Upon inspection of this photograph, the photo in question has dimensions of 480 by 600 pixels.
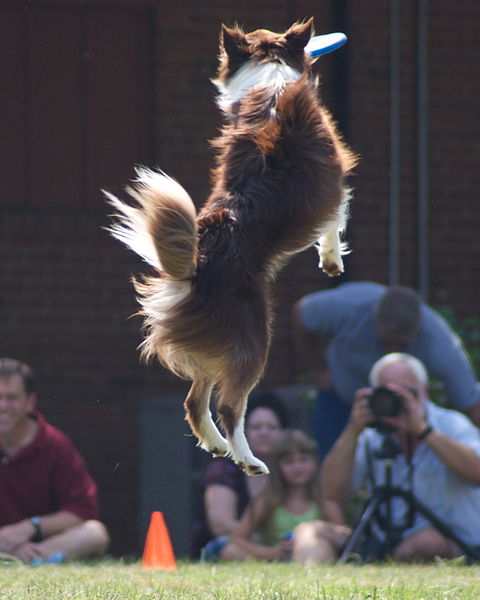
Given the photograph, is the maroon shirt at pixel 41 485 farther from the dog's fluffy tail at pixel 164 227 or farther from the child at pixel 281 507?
the dog's fluffy tail at pixel 164 227

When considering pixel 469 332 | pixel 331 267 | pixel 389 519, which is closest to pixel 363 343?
pixel 389 519

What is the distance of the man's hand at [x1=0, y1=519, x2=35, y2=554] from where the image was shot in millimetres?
6301

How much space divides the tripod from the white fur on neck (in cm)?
239

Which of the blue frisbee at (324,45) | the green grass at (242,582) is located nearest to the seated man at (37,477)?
the green grass at (242,582)

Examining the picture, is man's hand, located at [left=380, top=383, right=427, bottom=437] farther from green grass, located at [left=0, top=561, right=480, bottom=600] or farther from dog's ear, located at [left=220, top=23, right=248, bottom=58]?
dog's ear, located at [left=220, top=23, right=248, bottom=58]

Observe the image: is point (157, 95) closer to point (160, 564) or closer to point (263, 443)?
point (263, 443)

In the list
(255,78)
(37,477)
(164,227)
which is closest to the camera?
(164,227)

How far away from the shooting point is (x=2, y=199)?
825 centimetres

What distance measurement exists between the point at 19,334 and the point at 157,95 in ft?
5.94

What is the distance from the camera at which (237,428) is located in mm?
4074

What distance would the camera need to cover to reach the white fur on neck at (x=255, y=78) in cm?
427

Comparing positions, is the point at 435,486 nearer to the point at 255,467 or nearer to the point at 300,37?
the point at 255,467

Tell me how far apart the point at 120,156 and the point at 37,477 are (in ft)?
8.43

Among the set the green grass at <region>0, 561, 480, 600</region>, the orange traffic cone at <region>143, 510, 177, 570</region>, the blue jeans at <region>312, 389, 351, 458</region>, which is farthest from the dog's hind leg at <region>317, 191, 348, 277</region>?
the blue jeans at <region>312, 389, 351, 458</region>
